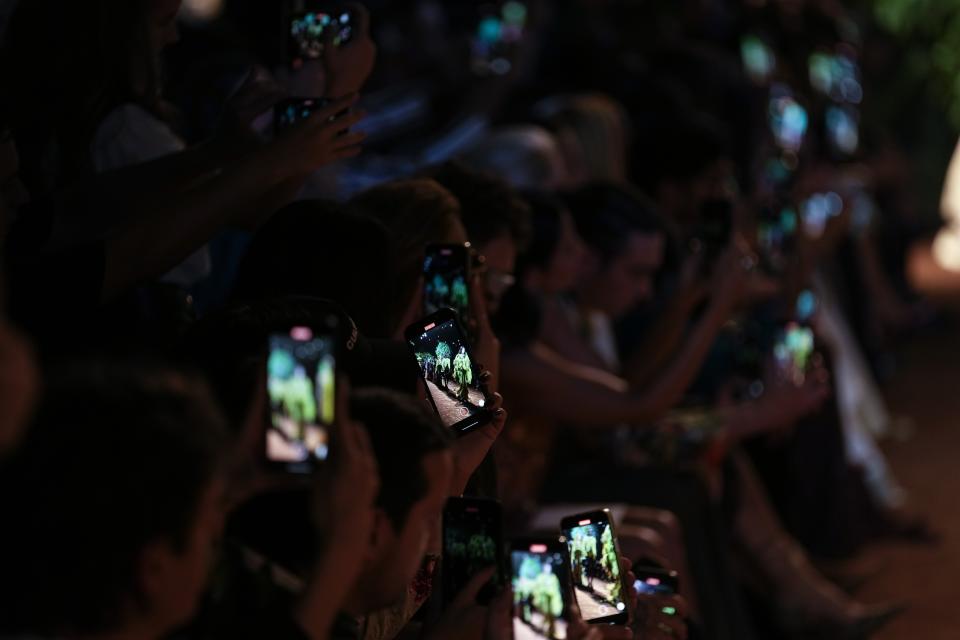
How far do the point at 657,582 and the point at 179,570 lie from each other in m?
1.36

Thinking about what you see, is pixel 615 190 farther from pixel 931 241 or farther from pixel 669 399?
pixel 931 241

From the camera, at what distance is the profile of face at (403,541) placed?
1.87 m

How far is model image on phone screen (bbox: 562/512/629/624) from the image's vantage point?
2.36m

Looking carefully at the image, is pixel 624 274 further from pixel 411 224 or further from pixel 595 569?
pixel 595 569

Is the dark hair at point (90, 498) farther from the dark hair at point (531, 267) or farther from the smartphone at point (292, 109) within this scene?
the dark hair at point (531, 267)

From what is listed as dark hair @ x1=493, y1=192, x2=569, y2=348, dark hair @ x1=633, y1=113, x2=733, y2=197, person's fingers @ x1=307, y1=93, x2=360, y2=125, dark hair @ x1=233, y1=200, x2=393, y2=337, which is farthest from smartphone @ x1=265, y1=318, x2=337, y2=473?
dark hair @ x1=633, y1=113, x2=733, y2=197

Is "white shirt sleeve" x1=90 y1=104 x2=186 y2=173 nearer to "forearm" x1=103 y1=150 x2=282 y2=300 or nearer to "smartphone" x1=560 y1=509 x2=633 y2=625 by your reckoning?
"forearm" x1=103 y1=150 x2=282 y2=300

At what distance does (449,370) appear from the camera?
240 cm

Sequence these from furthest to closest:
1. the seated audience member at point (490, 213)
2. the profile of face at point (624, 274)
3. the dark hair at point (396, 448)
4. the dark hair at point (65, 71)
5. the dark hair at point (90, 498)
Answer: the profile of face at point (624, 274) < the seated audience member at point (490, 213) < the dark hair at point (65, 71) < the dark hair at point (396, 448) < the dark hair at point (90, 498)

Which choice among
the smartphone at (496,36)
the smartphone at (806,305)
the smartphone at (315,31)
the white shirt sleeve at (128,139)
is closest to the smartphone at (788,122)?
the smartphone at (806,305)

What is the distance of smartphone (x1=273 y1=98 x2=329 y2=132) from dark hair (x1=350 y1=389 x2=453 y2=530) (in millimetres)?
921

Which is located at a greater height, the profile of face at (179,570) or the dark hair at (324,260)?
the dark hair at (324,260)

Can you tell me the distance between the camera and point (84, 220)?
242 centimetres

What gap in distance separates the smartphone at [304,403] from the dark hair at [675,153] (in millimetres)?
3959
